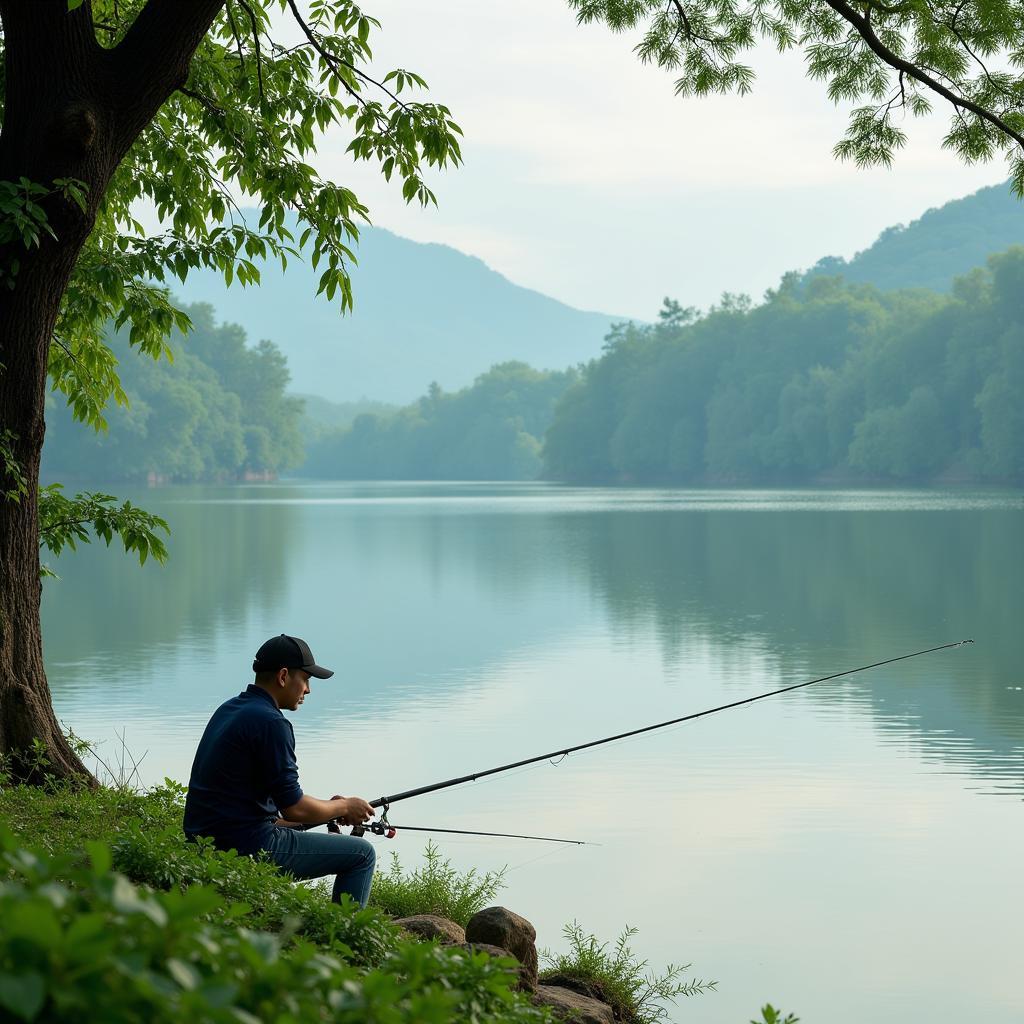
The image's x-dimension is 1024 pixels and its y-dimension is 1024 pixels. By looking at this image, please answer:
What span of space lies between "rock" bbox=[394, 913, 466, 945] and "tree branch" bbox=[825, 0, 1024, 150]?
16.9ft

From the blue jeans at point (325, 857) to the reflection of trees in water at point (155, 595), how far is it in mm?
10010

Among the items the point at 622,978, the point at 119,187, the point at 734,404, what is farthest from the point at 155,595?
the point at 734,404

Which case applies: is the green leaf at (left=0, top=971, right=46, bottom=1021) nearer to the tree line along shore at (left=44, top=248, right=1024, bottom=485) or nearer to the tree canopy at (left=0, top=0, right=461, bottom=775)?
the tree canopy at (left=0, top=0, right=461, bottom=775)

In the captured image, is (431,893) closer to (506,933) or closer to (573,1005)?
(506,933)

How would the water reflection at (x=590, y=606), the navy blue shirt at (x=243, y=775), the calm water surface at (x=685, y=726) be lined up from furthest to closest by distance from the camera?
the water reflection at (x=590, y=606)
the calm water surface at (x=685, y=726)
the navy blue shirt at (x=243, y=775)

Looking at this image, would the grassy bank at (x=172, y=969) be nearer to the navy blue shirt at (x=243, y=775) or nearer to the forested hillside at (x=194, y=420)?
the navy blue shirt at (x=243, y=775)

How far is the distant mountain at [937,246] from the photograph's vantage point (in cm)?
18375

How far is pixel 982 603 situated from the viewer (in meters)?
21.0

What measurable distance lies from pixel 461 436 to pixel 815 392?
8088 centimetres

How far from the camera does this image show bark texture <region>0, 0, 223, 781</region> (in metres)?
6.09

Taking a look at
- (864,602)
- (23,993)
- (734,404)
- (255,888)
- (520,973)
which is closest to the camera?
(23,993)

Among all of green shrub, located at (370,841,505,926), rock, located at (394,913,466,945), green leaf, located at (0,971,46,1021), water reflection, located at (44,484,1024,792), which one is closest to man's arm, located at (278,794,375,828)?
rock, located at (394,913,466,945)

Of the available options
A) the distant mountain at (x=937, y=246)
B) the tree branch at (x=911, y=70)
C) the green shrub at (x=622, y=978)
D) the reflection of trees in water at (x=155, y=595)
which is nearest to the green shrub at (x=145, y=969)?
the green shrub at (x=622, y=978)

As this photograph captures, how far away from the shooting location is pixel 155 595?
79.7ft
